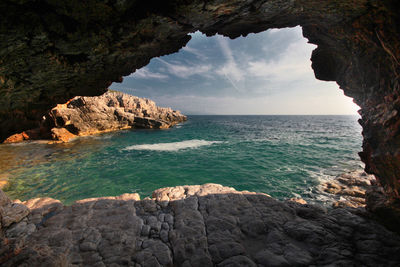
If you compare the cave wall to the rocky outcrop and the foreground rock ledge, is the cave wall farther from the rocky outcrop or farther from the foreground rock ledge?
the rocky outcrop

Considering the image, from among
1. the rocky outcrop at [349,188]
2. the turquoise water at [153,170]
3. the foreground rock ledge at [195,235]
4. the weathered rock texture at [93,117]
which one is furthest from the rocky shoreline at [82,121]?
the rocky outcrop at [349,188]

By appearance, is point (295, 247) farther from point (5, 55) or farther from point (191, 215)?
point (5, 55)

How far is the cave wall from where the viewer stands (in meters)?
4.08

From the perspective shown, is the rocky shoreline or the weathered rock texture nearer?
the rocky shoreline

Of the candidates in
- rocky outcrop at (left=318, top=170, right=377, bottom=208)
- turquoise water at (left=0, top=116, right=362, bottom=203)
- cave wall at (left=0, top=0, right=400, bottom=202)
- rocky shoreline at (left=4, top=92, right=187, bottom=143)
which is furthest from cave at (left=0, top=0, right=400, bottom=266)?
rocky shoreline at (left=4, top=92, right=187, bottom=143)

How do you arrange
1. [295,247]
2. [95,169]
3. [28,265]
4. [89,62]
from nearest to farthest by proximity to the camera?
[28,265] < [295,247] < [89,62] < [95,169]

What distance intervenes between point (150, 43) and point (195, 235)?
25.4ft

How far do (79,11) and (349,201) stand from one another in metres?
16.4

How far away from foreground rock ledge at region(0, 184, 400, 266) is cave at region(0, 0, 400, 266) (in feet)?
7.78

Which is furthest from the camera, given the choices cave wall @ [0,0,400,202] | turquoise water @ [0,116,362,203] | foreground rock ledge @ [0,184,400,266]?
turquoise water @ [0,116,362,203]

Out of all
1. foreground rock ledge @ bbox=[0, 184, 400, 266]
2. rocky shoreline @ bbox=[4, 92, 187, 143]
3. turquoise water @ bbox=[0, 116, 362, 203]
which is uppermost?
rocky shoreline @ bbox=[4, 92, 187, 143]

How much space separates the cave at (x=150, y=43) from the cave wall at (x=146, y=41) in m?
0.03

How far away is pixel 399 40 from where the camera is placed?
4.36 m

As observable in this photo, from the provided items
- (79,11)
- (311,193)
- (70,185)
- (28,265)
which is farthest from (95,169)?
(311,193)
